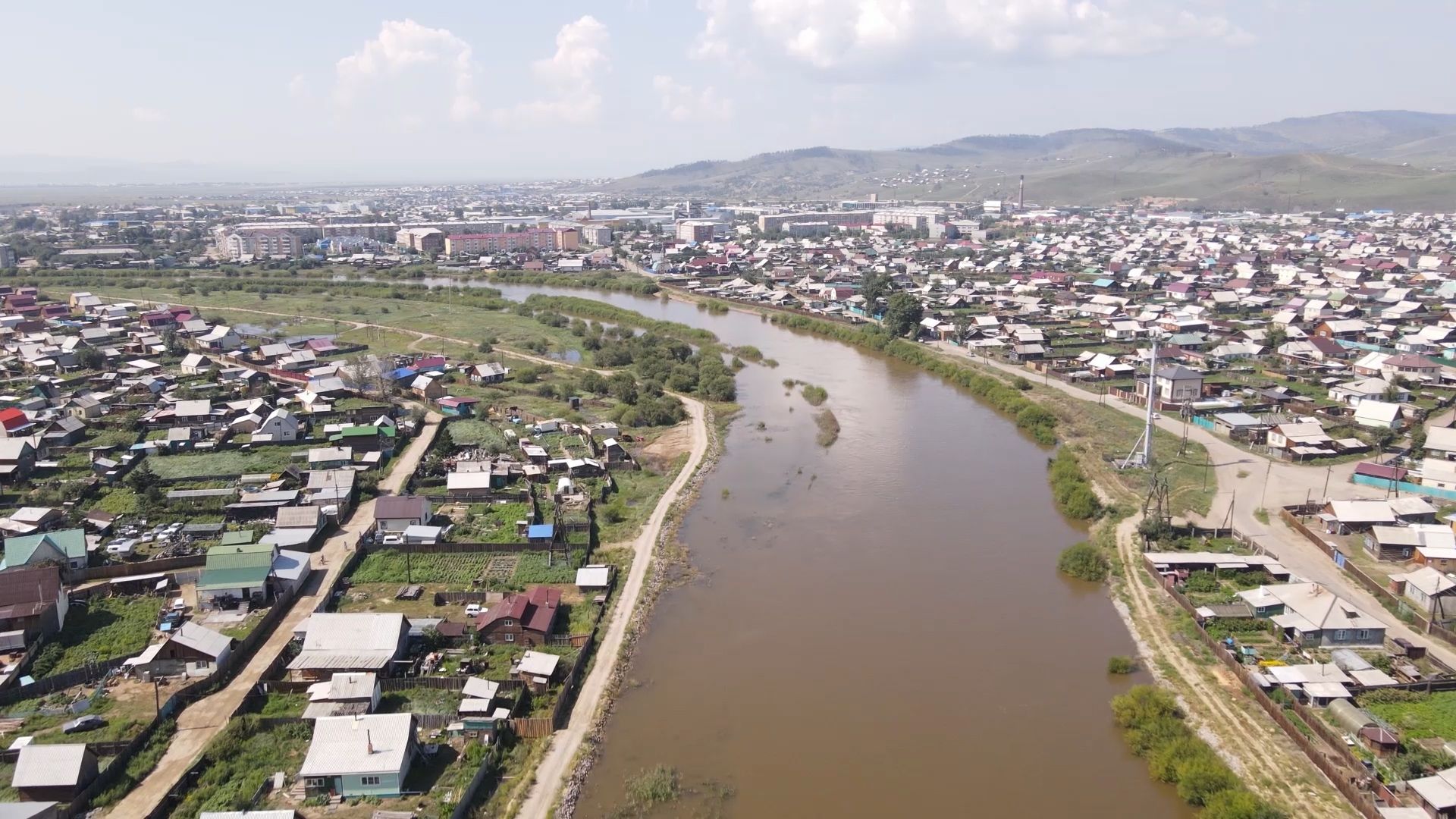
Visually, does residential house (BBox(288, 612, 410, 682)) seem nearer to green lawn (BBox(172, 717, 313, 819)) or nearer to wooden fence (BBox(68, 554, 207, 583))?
green lawn (BBox(172, 717, 313, 819))

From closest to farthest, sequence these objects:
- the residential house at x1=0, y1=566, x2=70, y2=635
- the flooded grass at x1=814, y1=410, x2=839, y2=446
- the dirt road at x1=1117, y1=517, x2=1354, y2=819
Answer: the dirt road at x1=1117, y1=517, x2=1354, y2=819 → the residential house at x1=0, y1=566, x2=70, y2=635 → the flooded grass at x1=814, y1=410, x2=839, y2=446

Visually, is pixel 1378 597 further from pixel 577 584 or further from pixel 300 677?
pixel 300 677

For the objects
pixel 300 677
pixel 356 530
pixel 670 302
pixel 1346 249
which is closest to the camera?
pixel 300 677

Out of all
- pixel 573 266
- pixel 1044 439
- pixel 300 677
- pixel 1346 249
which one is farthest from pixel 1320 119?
pixel 300 677

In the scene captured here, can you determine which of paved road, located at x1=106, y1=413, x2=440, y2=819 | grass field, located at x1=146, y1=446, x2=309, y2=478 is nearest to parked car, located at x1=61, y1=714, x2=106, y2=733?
paved road, located at x1=106, y1=413, x2=440, y2=819

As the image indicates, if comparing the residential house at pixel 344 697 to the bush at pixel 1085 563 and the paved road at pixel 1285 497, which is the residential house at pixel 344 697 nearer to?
the bush at pixel 1085 563

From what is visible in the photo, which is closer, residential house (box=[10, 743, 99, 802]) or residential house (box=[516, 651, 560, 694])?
residential house (box=[10, 743, 99, 802])
